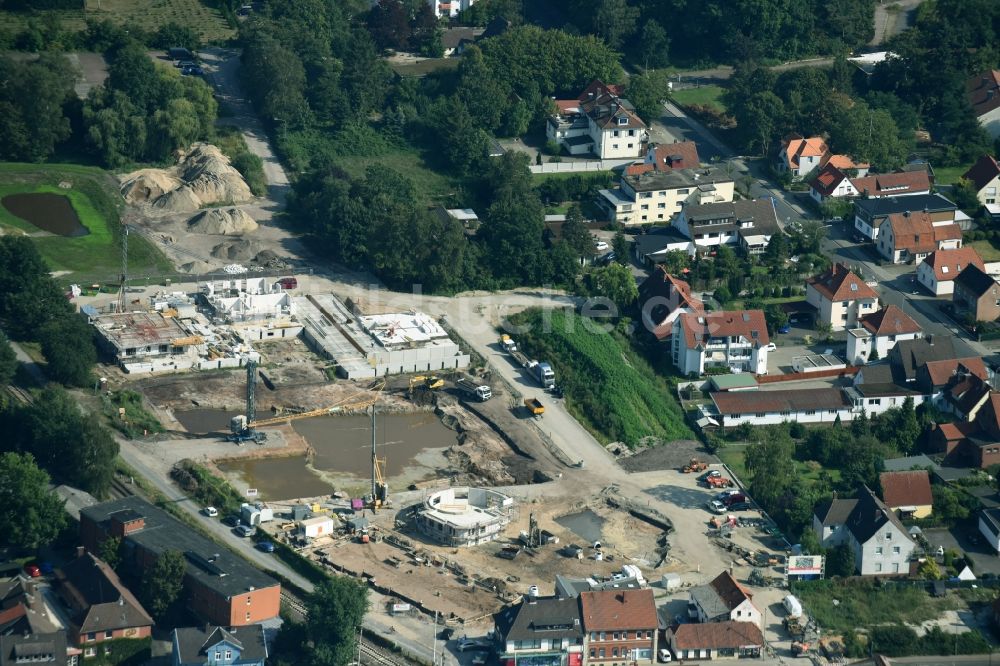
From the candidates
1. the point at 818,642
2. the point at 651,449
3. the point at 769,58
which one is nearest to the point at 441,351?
the point at 651,449

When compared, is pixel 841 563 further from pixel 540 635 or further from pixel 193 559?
pixel 193 559

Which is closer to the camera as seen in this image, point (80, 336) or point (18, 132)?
point (80, 336)

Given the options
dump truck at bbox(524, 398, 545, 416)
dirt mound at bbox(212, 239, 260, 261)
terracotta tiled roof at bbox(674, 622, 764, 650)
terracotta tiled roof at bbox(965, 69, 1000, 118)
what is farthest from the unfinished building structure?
terracotta tiled roof at bbox(965, 69, 1000, 118)

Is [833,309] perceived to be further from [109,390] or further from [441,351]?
[109,390]

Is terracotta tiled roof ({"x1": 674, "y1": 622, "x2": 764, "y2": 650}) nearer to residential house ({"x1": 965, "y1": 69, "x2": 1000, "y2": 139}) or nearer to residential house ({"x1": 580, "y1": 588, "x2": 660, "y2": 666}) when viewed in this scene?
residential house ({"x1": 580, "y1": 588, "x2": 660, "y2": 666})

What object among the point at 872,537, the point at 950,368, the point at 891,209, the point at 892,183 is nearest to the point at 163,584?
the point at 872,537

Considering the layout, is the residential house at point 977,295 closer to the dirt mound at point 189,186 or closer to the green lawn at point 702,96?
the green lawn at point 702,96
